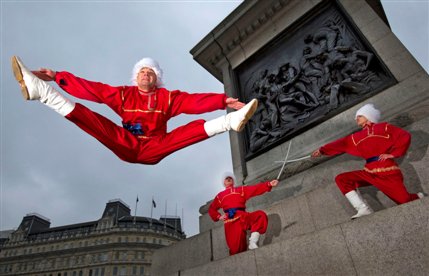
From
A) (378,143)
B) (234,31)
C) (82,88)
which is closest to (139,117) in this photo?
(82,88)

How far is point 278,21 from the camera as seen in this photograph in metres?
9.41

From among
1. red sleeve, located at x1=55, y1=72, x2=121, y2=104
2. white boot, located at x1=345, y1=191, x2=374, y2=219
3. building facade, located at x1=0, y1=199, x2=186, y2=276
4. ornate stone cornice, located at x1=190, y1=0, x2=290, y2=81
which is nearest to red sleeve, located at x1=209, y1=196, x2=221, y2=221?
white boot, located at x1=345, y1=191, x2=374, y2=219

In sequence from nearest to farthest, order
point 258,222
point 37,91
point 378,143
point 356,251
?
point 37,91, point 356,251, point 378,143, point 258,222

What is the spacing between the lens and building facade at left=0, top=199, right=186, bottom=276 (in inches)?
2071

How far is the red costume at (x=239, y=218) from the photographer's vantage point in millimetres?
4906

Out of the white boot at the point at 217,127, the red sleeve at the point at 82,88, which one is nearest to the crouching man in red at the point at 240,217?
the white boot at the point at 217,127

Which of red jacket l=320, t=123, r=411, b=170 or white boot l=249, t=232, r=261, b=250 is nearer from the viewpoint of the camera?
red jacket l=320, t=123, r=411, b=170

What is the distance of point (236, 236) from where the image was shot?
5023 millimetres

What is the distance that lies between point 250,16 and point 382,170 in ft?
24.8

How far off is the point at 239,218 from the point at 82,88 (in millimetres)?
3445

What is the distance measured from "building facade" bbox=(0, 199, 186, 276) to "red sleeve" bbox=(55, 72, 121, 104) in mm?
50967

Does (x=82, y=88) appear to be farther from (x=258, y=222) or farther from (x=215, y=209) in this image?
(x=215, y=209)

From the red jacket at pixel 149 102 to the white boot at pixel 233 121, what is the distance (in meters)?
0.25

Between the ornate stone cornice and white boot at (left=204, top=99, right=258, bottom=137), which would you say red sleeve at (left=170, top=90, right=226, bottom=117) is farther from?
the ornate stone cornice
